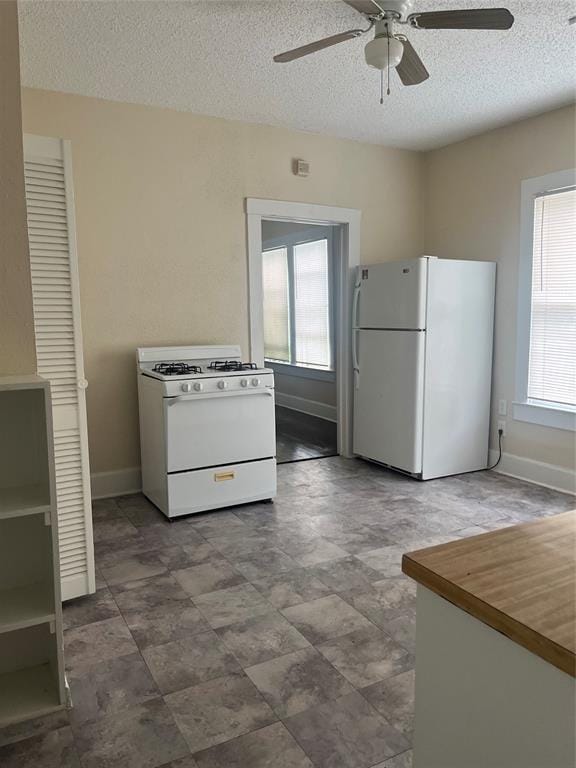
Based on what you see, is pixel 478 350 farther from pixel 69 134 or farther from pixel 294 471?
pixel 69 134

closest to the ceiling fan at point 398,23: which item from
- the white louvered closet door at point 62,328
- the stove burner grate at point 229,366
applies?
the white louvered closet door at point 62,328

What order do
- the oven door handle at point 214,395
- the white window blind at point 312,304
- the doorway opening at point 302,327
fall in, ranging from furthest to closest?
the white window blind at point 312,304
the doorway opening at point 302,327
the oven door handle at point 214,395

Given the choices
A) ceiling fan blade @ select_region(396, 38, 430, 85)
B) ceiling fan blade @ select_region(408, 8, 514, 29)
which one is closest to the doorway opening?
ceiling fan blade @ select_region(396, 38, 430, 85)

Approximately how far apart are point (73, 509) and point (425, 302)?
8.95ft

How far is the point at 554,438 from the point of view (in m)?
4.00

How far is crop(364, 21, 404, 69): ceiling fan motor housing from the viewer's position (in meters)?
2.43

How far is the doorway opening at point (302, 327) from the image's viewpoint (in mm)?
6141

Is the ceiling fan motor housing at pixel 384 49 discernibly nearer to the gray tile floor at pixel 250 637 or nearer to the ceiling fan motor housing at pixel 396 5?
the ceiling fan motor housing at pixel 396 5

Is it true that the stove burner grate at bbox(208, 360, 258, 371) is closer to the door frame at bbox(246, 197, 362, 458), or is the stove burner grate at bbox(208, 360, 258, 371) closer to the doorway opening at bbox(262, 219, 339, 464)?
the door frame at bbox(246, 197, 362, 458)

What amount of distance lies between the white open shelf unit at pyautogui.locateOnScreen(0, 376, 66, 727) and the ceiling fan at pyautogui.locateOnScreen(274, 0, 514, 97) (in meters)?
1.89

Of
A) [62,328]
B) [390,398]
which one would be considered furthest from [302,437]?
[62,328]

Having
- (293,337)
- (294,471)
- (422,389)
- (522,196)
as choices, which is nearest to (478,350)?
(422,389)

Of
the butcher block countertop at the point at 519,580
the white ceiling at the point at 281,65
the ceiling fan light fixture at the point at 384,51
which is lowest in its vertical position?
the butcher block countertop at the point at 519,580

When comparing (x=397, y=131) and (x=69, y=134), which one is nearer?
(x=69, y=134)
